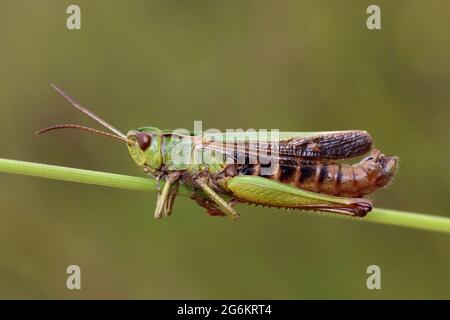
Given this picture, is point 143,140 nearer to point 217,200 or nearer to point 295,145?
point 217,200

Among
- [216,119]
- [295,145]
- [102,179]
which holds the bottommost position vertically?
[102,179]

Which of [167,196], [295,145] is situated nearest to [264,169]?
[295,145]

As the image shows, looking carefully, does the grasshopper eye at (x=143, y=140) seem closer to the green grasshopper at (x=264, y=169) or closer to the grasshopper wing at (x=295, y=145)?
the green grasshopper at (x=264, y=169)

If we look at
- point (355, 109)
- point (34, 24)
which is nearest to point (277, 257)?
point (355, 109)

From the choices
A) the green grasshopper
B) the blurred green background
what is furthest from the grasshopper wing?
the blurred green background

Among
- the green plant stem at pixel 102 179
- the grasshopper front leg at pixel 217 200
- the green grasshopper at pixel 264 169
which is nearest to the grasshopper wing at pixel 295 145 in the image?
the green grasshopper at pixel 264 169

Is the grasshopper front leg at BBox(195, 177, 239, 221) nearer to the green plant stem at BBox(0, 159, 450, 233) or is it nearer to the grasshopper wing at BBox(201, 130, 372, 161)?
the grasshopper wing at BBox(201, 130, 372, 161)
